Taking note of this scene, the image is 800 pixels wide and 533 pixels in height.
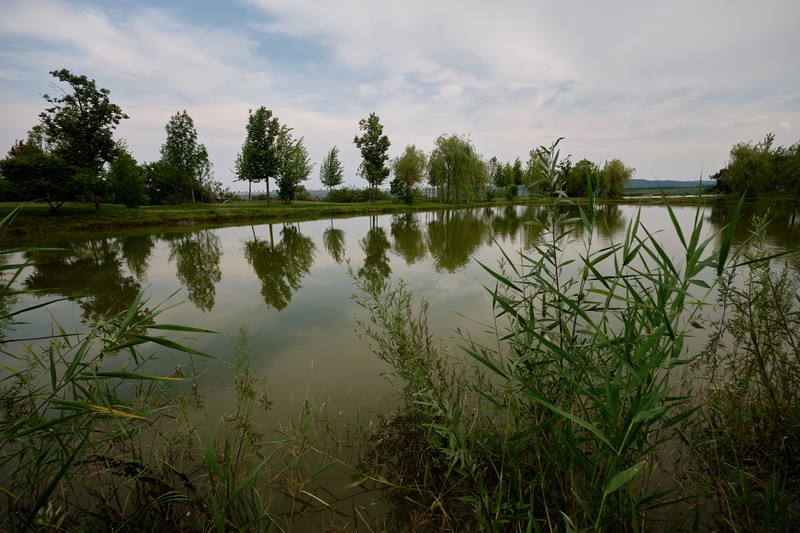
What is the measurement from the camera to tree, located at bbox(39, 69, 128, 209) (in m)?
23.2

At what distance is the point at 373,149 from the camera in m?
47.8

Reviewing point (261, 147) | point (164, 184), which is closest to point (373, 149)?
point (261, 147)

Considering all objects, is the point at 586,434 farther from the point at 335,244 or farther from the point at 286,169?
the point at 286,169

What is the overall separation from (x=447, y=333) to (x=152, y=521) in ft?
13.4

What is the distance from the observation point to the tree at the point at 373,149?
4731cm

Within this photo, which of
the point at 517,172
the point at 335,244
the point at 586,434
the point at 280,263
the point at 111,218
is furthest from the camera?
the point at 517,172

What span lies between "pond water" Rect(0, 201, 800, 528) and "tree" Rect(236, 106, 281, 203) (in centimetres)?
2152

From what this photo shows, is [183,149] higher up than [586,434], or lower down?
higher up

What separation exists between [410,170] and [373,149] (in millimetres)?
6097

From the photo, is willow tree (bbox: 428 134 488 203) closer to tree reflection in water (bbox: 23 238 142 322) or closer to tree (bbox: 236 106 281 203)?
tree (bbox: 236 106 281 203)

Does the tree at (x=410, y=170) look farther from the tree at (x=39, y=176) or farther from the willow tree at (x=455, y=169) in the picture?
the tree at (x=39, y=176)

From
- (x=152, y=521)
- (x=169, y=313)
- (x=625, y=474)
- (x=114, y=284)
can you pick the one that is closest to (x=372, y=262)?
(x=169, y=313)

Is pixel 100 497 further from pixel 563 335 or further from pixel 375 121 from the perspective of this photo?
pixel 375 121

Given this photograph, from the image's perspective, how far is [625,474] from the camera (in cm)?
132
